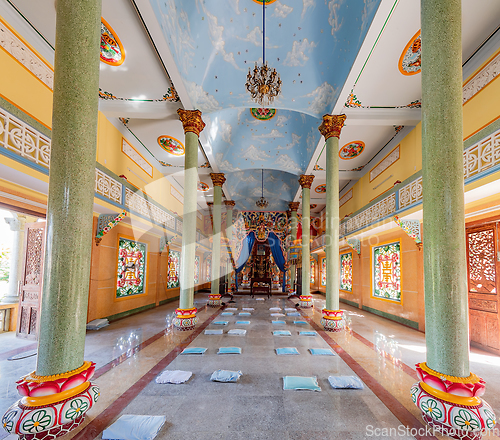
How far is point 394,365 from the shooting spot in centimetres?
435

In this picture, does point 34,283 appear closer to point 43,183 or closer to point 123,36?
point 43,183

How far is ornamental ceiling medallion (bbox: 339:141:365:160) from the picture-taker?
9120mm

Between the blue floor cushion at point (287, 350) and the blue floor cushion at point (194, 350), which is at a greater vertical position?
the blue floor cushion at point (194, 350)

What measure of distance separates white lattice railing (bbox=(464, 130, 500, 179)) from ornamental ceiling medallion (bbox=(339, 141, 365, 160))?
4729 millimetres

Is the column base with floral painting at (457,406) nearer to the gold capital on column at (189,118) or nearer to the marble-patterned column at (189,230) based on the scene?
the marble-patterned column at (189,230)

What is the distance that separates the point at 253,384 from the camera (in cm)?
358

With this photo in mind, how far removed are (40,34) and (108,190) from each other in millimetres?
3042

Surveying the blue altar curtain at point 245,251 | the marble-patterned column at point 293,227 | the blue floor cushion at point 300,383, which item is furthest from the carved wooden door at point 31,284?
the marble-patterned column at point 293,227

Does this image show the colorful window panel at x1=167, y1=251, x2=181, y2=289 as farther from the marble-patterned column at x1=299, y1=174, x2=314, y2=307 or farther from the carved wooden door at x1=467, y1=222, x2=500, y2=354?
the carved wooden door at x1=467, y1=222, x2=500, y2=354

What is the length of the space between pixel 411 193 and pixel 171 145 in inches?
280

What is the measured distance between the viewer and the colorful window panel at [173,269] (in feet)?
41.0

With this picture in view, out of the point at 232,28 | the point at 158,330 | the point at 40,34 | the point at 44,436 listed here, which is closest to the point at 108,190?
the point at 40,34

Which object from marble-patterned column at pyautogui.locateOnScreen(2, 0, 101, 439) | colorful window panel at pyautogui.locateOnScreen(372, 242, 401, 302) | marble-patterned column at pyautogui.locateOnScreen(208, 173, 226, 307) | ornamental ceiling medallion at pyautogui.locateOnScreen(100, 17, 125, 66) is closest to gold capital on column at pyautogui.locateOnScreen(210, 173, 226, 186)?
marble-patterned column at pyautogui.locateOnScreen(208, 173, 226, 307)

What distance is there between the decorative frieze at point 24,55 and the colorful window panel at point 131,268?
15.3 ft
